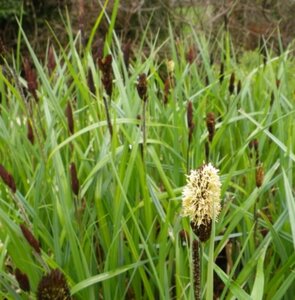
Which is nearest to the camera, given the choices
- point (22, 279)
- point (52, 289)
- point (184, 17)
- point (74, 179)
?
point (52, 289)

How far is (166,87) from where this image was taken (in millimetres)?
1730

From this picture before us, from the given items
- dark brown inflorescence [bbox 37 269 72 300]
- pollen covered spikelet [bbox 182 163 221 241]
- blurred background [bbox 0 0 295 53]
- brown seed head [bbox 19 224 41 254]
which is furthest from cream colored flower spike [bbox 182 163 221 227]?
blurred background [bbox 0 0 295 53]

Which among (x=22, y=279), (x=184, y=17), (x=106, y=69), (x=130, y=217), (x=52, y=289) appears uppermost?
(x=106, y=69)

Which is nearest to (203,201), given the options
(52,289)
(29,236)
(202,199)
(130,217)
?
(202,199)

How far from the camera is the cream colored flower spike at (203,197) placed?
2.38 feet

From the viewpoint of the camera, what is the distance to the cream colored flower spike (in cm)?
73

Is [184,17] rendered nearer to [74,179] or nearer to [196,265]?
[74,179]

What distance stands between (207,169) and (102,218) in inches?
18.8

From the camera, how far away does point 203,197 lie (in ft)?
2.42

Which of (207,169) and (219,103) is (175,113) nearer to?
(219,103)

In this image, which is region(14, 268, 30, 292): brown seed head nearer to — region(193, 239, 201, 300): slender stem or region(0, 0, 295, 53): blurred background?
region(193, 239, 201, 300): slender stem

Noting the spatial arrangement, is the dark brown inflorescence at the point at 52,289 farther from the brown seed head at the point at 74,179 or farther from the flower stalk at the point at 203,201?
the brown seed head at the point at 74,179

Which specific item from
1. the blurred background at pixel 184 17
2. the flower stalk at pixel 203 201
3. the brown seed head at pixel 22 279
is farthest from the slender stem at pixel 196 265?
the blurred background at pixel 184 17

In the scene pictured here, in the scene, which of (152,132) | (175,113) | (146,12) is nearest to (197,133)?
(175,113)
